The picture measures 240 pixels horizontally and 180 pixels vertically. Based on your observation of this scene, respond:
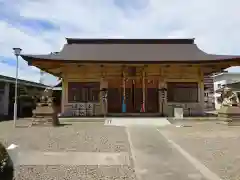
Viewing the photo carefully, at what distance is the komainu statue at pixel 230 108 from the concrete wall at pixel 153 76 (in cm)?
531

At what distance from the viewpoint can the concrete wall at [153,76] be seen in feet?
71.4

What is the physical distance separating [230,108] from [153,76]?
781 cm

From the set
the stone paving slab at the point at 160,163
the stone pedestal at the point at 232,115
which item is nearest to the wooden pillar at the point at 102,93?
the stone pedestal at the point at 232,115

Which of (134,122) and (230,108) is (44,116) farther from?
(230,108)

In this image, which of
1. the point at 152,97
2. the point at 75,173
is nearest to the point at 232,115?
the point at 152,97

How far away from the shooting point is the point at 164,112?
2152cm

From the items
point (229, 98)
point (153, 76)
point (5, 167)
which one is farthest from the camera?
point (153, 76)

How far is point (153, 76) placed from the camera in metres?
22.1

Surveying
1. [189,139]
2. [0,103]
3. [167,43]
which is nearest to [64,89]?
[0,103]

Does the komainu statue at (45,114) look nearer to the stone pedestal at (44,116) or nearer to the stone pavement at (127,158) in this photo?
the stone pedestal at (44,116)

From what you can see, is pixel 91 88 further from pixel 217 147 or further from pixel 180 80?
pixel 217 147

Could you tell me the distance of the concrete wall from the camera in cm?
2175

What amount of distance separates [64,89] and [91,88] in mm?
2085

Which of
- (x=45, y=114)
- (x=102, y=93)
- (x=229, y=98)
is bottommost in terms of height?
(x=45, y=114)
